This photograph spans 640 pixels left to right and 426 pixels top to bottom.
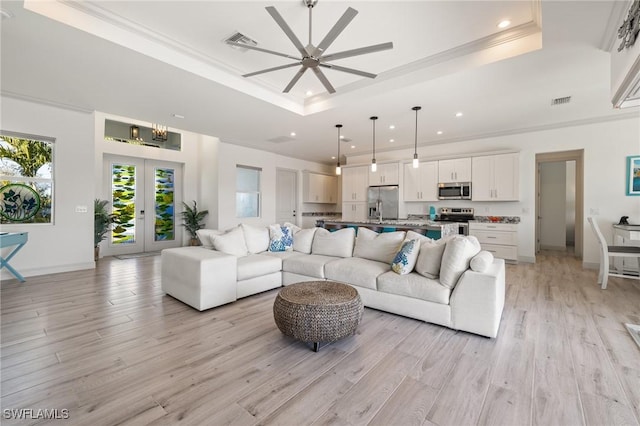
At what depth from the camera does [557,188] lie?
7461 millimetres

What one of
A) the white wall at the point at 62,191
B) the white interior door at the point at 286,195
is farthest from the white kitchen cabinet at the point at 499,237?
the white wall at the point at 62,191

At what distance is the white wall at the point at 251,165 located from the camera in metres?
6.79

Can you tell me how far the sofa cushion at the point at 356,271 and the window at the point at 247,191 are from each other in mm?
4534

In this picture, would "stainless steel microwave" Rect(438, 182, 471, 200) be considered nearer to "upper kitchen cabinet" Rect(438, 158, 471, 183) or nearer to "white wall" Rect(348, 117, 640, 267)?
"upper kitchen cabinet" Rect(438, 158, 471, 183)

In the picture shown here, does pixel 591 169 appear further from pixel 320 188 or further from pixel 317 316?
pixel 320 188

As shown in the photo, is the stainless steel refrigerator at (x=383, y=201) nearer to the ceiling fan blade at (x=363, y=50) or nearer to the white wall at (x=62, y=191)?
the ceiling fan blade at (x=363, y=50)

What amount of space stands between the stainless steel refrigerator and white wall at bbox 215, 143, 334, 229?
2385 mm

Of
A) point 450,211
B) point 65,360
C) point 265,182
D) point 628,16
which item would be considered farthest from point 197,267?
point 450,211

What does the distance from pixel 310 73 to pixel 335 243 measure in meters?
2.42

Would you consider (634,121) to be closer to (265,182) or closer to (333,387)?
(333,387)

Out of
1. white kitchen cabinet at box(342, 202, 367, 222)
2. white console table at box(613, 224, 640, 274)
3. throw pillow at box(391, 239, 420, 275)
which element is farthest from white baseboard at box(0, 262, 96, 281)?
white console table at box(613, 224, 640, 274)

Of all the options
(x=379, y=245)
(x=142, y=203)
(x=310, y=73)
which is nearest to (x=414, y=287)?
(x=379, y=245)

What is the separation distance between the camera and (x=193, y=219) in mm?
7145

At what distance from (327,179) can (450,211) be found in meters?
4.36
